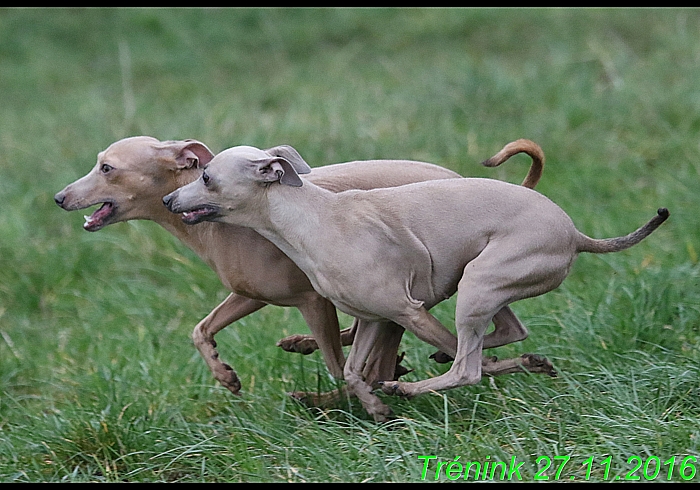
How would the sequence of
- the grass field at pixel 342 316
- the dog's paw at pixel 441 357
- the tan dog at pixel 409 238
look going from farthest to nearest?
the dog's paw at pixel 441 357
the grass field at pixel 342 316
the tan dog at pixel 409 238

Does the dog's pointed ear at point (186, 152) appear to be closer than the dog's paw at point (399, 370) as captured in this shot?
Yes

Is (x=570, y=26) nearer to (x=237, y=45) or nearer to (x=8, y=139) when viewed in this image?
(x=237, y=45)

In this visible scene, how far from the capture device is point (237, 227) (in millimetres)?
4480

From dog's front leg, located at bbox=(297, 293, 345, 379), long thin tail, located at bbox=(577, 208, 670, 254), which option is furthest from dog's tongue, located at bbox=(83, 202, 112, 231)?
long thin tail, located at bbox=(577, 208, 670, 254)

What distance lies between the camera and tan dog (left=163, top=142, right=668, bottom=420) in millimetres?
3984

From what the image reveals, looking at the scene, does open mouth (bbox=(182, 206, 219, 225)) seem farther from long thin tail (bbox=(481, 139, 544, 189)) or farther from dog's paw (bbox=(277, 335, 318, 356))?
long thin tail (bbox=(481, 139, 544, 189))

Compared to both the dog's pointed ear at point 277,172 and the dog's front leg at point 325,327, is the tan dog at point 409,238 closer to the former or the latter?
the dog's pointed ear at point 277,172

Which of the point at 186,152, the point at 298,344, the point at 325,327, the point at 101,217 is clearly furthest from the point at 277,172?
the point at 298,344

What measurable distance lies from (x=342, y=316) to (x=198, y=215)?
2.19m

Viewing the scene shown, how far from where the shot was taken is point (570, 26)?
1114 centimetres

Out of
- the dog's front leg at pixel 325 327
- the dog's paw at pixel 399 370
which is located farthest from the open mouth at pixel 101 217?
the dog's paw at pixel 399 370

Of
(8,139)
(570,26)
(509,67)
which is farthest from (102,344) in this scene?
(570,26)

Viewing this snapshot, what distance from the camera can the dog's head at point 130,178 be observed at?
14.9 ft

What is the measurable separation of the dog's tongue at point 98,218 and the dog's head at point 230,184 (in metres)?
0.57
